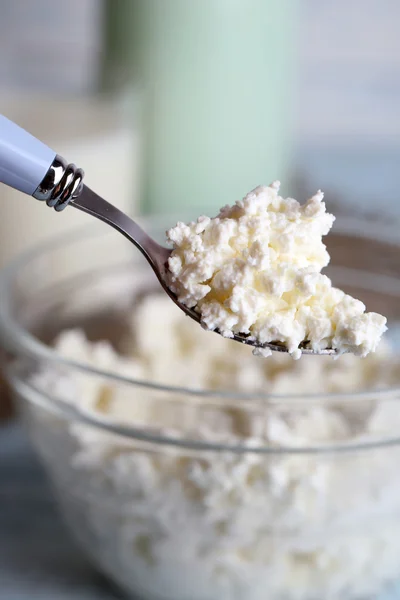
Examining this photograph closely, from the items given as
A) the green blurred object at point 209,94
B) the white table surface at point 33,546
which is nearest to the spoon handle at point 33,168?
the white table surface at point 33,546

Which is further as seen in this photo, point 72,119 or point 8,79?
point 8,79

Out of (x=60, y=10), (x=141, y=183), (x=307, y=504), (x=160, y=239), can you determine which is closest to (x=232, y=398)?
(x=307, y=504)

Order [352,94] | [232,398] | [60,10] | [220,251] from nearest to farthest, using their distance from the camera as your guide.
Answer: [220,251]
[232,398]
[60,10]
[352,94]

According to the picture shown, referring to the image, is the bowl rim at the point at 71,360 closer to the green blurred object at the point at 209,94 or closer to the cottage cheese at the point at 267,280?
the cottage cheese at the point at 267,280

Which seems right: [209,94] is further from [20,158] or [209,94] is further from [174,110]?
[20,158]

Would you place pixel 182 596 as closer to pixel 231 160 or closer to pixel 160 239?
pixel 160 239

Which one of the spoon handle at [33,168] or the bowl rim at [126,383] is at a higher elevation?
the bowl rim at [126,383]

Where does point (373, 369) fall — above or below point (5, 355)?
above
